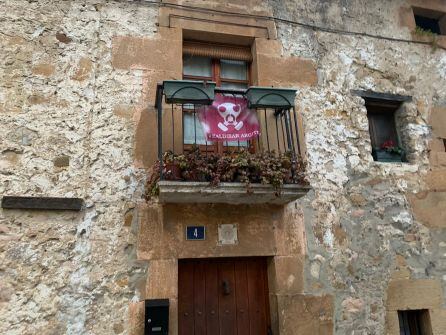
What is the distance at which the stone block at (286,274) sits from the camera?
3805mm

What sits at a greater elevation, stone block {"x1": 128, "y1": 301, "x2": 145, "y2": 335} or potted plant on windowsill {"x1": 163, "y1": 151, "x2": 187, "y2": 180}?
potted plant on windowsill {"x1": 163, "y1": 151, "x2": 187, "y2": 180}

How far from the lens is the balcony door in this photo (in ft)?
13.7

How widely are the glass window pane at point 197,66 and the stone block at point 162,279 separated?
218 cm

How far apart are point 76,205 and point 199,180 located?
1.17m

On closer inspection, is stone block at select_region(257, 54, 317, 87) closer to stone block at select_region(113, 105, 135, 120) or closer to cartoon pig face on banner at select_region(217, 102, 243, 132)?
cartoon pig face on banner at select_region(217, 102, 243, 132)

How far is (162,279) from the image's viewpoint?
3.54 m

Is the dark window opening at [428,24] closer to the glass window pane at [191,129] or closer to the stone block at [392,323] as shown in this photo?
the glass window pane at [191,129]

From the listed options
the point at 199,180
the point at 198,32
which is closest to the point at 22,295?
the point at 199,180

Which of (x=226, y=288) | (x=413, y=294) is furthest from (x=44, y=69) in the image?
(x=413, y=294)

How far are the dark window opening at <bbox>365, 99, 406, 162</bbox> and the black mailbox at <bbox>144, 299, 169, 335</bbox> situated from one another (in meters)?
3.08

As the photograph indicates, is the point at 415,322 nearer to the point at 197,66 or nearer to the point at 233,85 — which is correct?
the point at 233,85

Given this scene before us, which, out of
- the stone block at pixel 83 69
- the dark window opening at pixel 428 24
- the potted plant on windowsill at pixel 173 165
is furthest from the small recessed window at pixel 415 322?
the stone block at pixel 83 69

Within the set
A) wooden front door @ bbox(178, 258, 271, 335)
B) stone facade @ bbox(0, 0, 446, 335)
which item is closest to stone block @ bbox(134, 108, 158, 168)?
stone facade @ bbox(0, 0, 446, 335)

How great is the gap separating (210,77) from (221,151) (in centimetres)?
95
